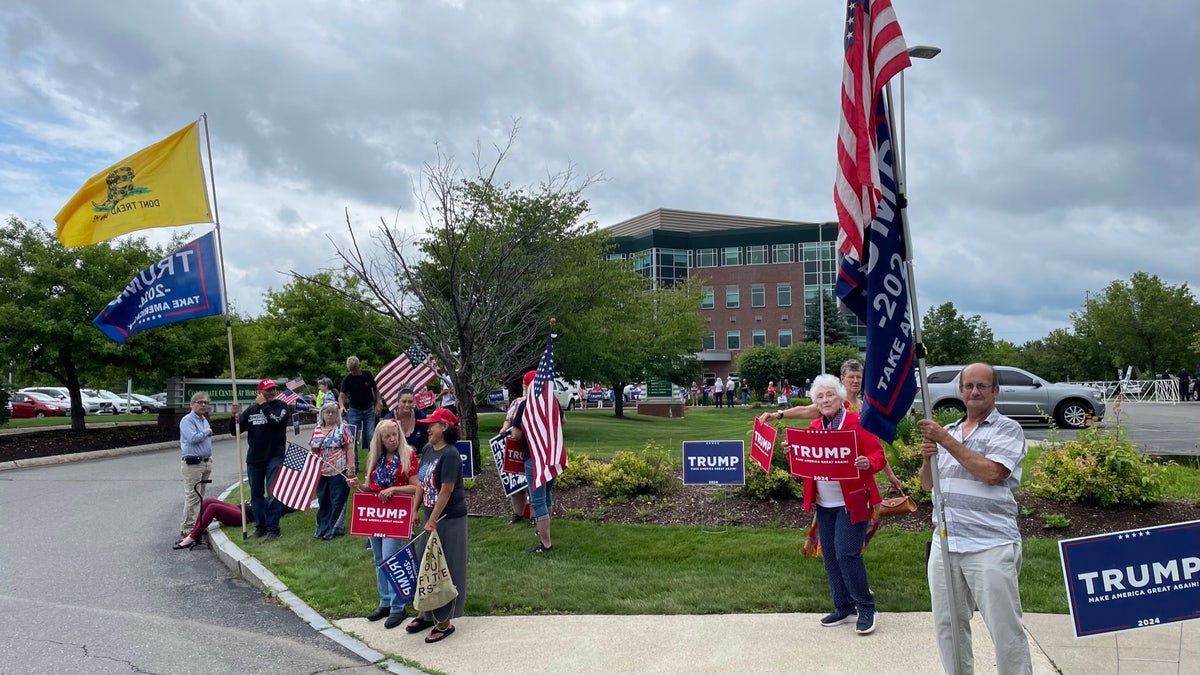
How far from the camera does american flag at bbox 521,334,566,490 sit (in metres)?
8.76

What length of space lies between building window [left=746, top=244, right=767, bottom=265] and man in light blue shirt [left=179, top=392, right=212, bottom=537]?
72693mm

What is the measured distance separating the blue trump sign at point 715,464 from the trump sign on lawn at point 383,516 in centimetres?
375

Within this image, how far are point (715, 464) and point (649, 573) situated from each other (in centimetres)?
202

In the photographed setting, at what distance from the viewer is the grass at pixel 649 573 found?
269 inches

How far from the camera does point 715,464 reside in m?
9.42

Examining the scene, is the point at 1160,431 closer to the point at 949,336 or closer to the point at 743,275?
the point at 949,336

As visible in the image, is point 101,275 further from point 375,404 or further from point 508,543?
point 508,543

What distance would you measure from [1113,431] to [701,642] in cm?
579

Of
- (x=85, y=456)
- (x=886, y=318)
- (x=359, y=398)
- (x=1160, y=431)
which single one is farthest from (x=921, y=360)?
(x=85, y=456)

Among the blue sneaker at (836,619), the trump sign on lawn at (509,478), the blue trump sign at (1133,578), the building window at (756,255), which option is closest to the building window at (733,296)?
the building window at (756,255)

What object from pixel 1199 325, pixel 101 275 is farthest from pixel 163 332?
pixel 1199 325

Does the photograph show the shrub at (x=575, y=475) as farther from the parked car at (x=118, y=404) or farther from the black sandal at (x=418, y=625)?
the parked car at (x=118, y=404)

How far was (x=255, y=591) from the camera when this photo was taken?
8.16 m

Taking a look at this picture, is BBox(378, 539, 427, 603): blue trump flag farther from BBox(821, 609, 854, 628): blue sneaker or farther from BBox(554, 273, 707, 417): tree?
A: BBox(554, 273, 707, 417): tree
